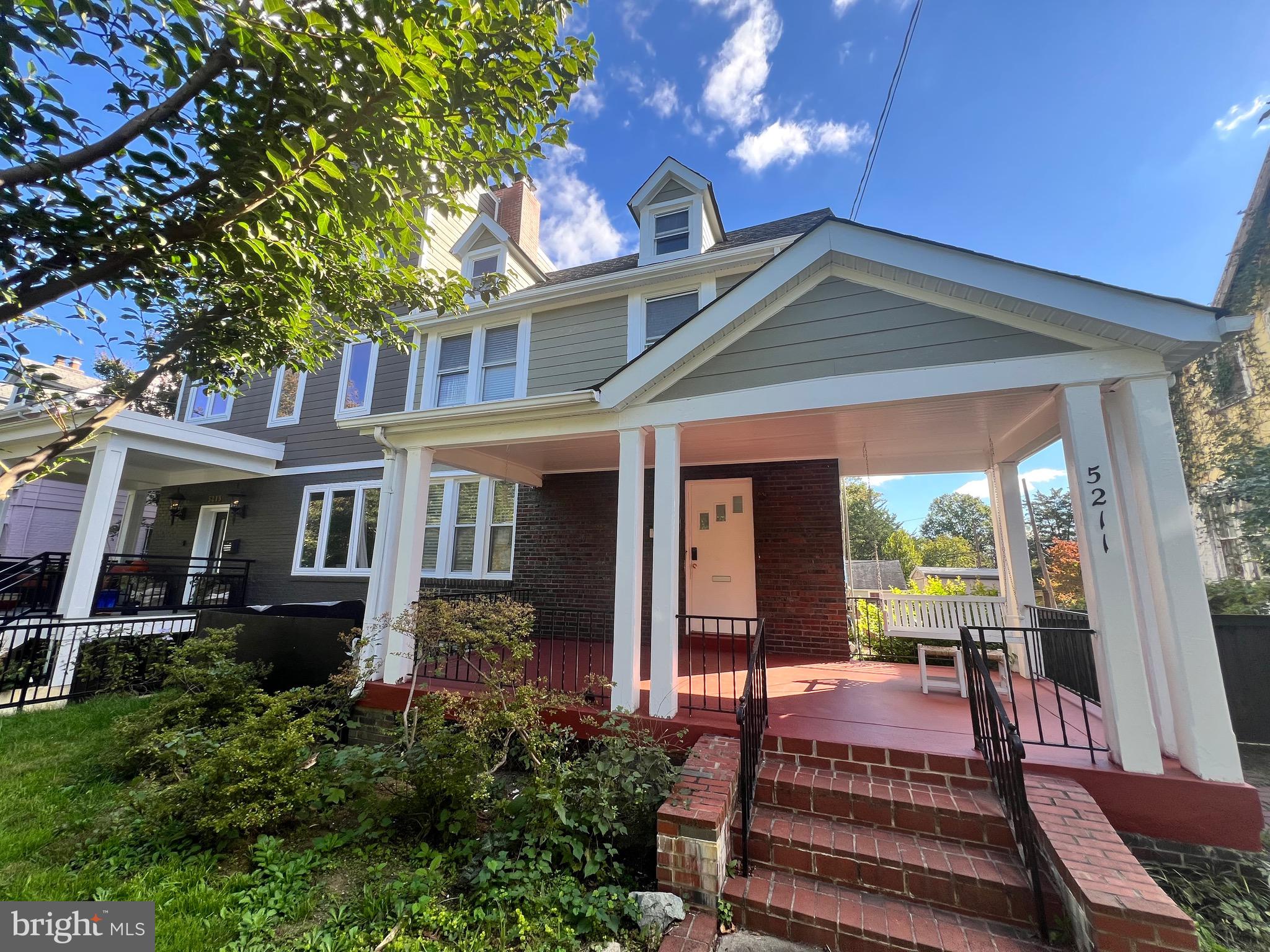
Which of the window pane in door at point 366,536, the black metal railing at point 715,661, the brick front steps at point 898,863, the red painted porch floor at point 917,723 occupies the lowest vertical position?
the brick front steps at point 898,863

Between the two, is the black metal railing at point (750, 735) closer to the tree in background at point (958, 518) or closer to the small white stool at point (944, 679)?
the small white stool at point (944, 679)

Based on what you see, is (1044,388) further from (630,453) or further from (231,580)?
(231,580)

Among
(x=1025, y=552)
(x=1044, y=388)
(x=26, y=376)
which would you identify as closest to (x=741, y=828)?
(x=1044, y=388)

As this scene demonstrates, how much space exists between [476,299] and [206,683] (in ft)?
22.7

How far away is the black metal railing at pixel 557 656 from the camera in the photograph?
4.89 meters

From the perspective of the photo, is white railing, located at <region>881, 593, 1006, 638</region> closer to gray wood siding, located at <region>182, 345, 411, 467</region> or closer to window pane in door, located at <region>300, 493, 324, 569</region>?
gray wood siding, located at <region>182, 345, 411, 467</region>

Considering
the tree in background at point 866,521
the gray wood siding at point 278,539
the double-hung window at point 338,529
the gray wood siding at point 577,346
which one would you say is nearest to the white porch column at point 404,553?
the gray wood siding at point 577,346

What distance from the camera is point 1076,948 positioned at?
239 centimetres

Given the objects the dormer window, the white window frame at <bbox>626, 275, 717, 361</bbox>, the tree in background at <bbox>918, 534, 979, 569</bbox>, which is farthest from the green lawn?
the tree in background at <bbox>918, 534, 979, 569</bbox>

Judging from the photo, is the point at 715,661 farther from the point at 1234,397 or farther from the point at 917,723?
the point at 1234,397

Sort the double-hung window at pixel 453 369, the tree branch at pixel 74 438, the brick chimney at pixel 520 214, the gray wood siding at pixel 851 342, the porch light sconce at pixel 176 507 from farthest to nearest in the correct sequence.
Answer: the porch light sconce at pixel 176 507, the brick chimney at pixel 520 214, the double-hung window at pixel 453 369, the gray wood siding at pixel 851 342, the tree branch at pixel 74 438

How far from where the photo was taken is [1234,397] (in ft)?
25.5

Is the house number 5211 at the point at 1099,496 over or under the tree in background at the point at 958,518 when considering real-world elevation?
under

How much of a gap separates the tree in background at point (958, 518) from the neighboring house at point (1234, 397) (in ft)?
103
